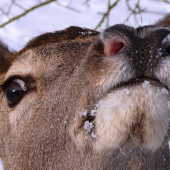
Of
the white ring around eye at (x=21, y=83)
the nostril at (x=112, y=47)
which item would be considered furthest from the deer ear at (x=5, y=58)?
the nostril at (x=112, y=47)

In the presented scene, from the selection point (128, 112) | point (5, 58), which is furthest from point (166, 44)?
point (5, 58)

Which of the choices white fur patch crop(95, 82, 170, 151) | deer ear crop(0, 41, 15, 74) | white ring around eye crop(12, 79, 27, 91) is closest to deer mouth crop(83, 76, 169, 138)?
white fur patch crop(95, 82, 170, 151)

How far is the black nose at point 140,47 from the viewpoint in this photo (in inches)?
73.4

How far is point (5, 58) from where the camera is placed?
3.29 m

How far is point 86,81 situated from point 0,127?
142 cm

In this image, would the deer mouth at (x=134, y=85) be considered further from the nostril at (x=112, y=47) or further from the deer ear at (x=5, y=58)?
the deer ear at (x=5, y=58)

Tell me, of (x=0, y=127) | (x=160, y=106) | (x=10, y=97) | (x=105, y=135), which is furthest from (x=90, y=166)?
(x=0, y=127)

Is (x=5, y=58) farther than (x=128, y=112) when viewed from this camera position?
Yes

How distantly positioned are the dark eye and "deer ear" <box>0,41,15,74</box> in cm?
55

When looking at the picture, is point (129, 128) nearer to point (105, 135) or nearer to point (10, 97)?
point (105, 135)

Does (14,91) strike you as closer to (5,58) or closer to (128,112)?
(5,58)

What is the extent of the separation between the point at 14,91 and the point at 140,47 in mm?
1310

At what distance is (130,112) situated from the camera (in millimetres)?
1826

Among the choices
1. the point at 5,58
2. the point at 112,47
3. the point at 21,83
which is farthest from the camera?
the point at 5,58
